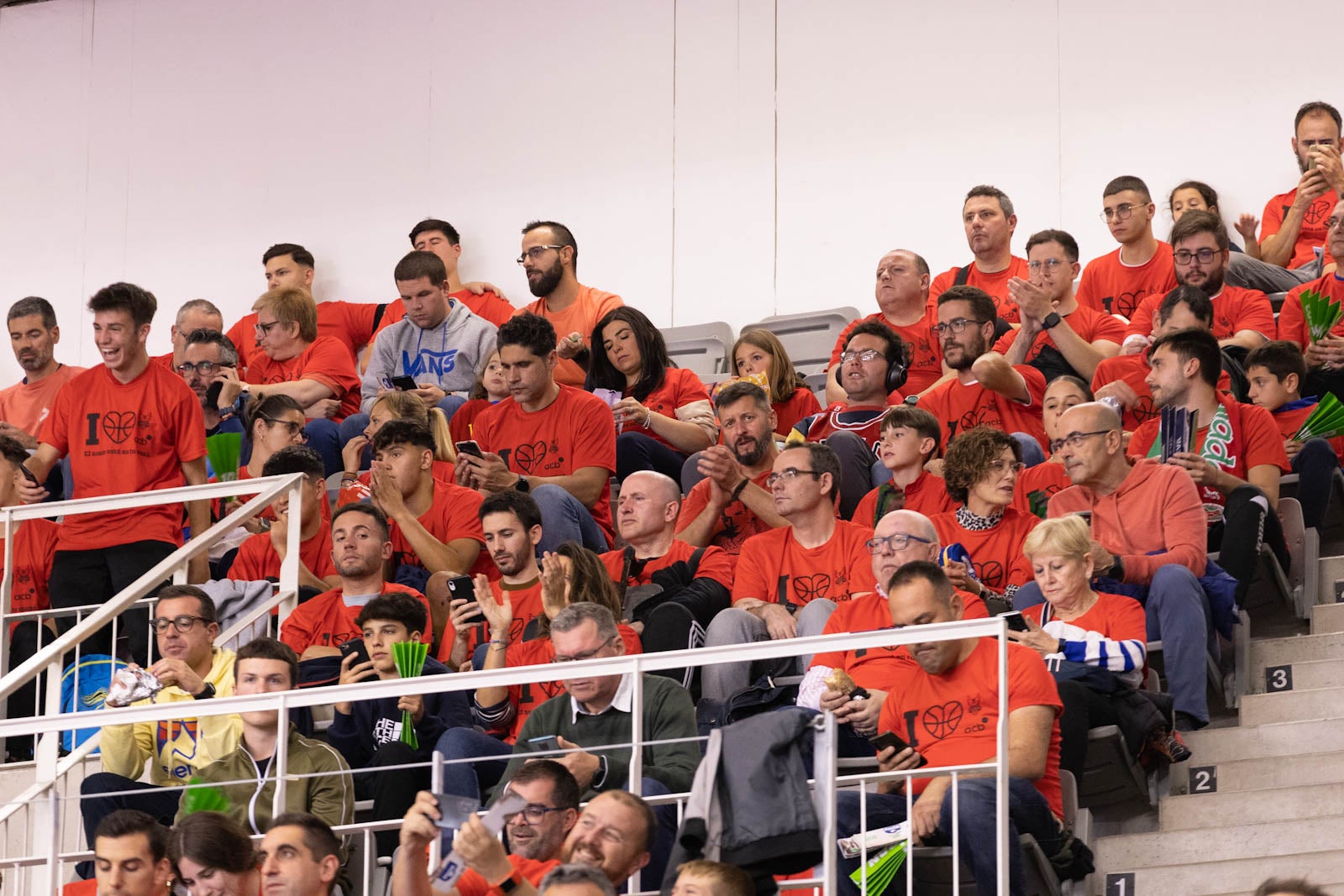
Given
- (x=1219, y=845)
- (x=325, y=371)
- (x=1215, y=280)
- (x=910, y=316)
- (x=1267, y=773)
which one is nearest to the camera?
(x=1219, y=845)

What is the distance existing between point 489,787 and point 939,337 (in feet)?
9.80

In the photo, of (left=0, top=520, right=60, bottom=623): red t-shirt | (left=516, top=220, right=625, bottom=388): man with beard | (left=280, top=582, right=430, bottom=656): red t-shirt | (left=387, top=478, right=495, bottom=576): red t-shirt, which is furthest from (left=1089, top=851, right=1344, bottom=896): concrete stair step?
(left=516, top=220, right=625, bottom=388): man with beard

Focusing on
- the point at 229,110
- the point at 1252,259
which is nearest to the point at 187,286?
the point at 229,110

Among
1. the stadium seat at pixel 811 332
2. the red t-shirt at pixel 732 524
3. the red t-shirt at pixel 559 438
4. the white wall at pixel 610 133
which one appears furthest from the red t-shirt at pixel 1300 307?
the red t-shirt at pixel 559 438

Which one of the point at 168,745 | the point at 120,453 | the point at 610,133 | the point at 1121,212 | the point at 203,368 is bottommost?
the point at 168,745

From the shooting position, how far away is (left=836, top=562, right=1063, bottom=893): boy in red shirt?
5.05m

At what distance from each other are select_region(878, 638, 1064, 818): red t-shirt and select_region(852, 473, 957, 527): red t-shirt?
55.6 inches

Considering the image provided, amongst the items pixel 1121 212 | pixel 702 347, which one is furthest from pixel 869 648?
pixel 702 347

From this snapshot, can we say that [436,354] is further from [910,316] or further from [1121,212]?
[1121,212]

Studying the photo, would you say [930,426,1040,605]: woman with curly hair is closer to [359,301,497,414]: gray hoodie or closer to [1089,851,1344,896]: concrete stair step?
[1089,851,1344,896]: concrete stair step

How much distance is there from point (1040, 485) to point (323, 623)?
232 centimetres

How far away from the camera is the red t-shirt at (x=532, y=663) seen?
242 inches

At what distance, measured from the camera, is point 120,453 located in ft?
25.5

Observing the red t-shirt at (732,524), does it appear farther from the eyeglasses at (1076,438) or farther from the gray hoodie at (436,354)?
the gray hoodie at (436,354)
